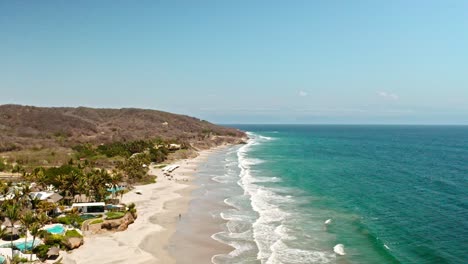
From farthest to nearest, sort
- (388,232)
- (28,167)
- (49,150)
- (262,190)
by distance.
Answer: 1. (49,150)
2. (28,167)
3. (262,190)
4. (388,232)

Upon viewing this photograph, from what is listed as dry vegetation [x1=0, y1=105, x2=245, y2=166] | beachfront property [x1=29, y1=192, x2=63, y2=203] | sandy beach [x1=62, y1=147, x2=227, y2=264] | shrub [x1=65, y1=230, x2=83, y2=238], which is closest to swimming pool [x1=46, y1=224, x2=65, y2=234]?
shrub [x1=65, y1=230, x2=83, y2=238]

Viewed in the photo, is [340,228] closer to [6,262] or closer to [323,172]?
[6,262]

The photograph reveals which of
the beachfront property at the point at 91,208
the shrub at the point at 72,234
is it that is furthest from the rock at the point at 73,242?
the beachfront property at the point at 91,208

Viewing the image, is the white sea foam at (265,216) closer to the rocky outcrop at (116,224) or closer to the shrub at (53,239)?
the rocky outcrop at (116,224)

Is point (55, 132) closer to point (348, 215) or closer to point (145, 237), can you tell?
point (145, 237)

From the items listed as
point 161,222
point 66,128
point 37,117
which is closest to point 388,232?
point 161,222

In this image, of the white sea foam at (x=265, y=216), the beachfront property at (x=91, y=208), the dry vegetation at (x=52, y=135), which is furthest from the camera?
the dry vegetation at (x=52, y=135)

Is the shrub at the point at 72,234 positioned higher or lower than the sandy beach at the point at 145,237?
higher

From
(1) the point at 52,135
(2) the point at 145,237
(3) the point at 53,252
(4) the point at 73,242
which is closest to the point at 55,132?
(1) the point at 52,135
